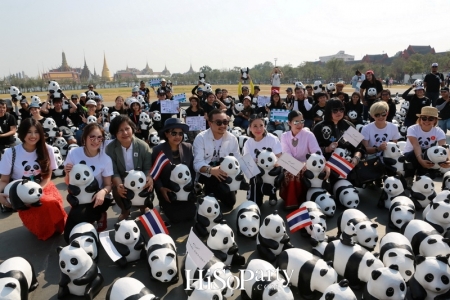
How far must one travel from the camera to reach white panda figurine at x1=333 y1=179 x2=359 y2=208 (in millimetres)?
4715

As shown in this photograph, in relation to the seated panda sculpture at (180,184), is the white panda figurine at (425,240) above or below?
below

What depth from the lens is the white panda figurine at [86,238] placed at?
3.40 m

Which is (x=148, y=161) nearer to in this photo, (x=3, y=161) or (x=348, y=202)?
(x=3, y=161)

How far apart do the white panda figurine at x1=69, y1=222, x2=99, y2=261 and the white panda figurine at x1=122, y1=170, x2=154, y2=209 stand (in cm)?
71

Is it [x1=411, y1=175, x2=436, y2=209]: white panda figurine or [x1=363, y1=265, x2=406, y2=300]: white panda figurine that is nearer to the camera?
[x1=363, y1=265, x2=406, y2=300]: white panda figurine

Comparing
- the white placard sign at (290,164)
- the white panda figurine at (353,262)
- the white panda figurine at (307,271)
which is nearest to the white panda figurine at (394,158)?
the white placard sign at (290,164)

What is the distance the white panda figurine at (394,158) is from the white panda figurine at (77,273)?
450 centimetres

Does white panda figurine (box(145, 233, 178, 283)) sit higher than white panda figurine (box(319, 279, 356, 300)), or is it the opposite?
white panda figurine (box(319, 279, 356, 300))

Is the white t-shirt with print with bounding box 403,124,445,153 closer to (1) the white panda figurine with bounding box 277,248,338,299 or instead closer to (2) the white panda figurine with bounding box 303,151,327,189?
(2) the white panda figurine with bounding box 303,151,327,189

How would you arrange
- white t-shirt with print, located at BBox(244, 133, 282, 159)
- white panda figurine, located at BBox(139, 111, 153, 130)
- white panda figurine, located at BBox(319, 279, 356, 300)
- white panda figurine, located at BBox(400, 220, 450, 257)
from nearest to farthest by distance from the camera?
1. white panda figurine, located at BBox(319, 279, 356, 300)
2. white panda figurine, located at BBox(400, 220, 450, 257)
3. white t-shirt with print, located at BBox(244, 133, 282, 159)
4. white panda figurine, located at BBox(139, 111, 153, 130)

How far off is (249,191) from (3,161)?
338 cm

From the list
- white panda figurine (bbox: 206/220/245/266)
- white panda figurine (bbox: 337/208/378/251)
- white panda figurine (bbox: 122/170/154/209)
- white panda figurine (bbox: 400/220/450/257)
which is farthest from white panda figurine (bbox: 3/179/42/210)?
white panda figurine (bbox: 400/220/450/257)

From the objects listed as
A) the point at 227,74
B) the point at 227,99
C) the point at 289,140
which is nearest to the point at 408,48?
the point at 227,74

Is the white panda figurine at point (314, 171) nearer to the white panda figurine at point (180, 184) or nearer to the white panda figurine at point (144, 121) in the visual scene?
the white panda figurine at point (180, 184)
